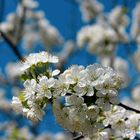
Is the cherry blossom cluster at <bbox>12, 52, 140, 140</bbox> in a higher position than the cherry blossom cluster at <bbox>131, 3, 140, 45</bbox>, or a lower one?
lower

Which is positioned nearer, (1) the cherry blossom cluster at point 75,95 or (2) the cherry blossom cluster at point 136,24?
(1) the cherry blossom cluster at point 75,95

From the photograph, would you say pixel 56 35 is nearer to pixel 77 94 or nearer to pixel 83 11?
pixel 83 11

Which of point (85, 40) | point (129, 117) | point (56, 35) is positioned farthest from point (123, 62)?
point (129, 117)

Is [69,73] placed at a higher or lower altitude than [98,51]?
lower

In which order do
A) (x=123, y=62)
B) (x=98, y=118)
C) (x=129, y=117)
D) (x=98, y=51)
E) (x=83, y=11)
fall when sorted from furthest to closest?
(x=123, y=62) → (x=83, y=11) → (x=98, y=51) → (x=129, y=117) → (x=98, y=118)

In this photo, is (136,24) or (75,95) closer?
(75,95)

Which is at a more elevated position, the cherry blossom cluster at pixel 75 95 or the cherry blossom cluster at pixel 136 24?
the cherry blossom cluster at pixel 136 24

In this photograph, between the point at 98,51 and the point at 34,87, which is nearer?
the point at 34,87

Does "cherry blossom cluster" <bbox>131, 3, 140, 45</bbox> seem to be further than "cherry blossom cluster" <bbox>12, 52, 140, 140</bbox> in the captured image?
Yes

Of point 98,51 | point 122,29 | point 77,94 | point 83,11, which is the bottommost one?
point 77,94

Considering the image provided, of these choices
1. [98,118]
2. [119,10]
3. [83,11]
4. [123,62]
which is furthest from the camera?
[123,62]

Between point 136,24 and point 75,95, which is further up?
point 136,24
